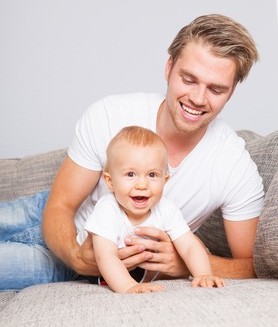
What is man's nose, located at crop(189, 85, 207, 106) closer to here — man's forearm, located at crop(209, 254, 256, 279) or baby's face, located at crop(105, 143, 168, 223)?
baby's face, located at crop(105, 143, 168, 223)

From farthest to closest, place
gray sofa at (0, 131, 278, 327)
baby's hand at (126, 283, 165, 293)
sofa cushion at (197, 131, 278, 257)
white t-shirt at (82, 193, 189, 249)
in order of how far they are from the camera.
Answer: sofa cushion at (197, 131, 278, 257) → white t-shirt at (82, 193, 189, 249) → baby's hand at (126, 283, 165, 293) → gray sofa at (0, 131, 278, 327)

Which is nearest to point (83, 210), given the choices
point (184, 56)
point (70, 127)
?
point (184, 56)

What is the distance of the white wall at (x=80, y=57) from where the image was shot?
3.04 meters

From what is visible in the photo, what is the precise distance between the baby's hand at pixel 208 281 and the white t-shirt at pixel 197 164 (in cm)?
39

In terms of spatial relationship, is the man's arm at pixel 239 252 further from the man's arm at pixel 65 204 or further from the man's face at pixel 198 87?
the man's arm at pixel 65 204

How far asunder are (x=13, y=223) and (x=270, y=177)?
91cm

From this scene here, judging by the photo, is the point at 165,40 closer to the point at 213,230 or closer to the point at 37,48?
the point at 37,48

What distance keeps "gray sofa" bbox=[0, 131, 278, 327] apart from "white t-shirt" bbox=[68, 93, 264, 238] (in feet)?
0.39

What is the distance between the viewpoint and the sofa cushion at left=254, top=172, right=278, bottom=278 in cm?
162

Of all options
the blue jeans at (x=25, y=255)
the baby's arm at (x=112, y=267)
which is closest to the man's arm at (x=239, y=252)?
the baby's arm at (x=112, y=267)

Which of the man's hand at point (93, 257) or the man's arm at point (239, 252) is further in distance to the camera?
the man's arm at point (239, 252)

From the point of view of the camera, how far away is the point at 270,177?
6.58ft

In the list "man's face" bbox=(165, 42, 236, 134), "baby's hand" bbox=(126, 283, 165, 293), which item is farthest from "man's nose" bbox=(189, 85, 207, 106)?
"baby's hand" bbox=(126, 283, 165, 293)

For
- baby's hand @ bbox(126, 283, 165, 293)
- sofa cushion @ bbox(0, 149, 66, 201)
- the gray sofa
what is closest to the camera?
the gray sofa
